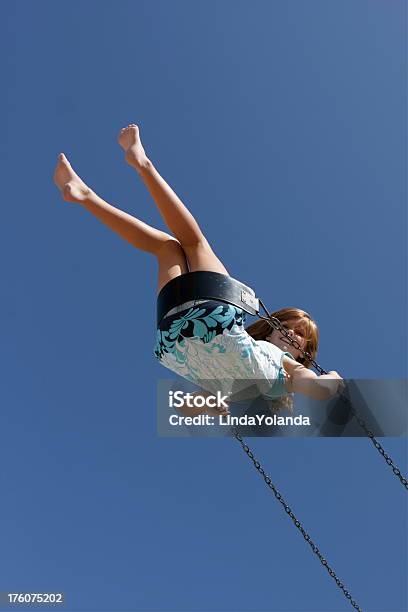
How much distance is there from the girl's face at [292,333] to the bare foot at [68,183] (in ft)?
3.56

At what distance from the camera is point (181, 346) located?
303 cm

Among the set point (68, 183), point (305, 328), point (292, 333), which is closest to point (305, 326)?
point (305, 328)

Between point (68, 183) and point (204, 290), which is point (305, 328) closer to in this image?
point (204, 290)

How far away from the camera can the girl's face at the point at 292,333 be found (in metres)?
3.40

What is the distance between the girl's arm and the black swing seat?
32 cm

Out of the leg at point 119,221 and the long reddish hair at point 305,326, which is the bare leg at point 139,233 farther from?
the long reddish hair at point 305,326

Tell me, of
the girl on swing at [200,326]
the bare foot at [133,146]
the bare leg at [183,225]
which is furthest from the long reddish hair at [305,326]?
the bare foot at [133,146]

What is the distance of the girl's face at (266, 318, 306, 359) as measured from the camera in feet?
11.1

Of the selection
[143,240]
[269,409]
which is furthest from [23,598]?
[143,240]

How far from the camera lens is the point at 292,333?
3.38m

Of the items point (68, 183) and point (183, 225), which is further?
point (68, 183)

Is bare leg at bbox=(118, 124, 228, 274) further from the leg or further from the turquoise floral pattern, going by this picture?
the turquoise floral pattern

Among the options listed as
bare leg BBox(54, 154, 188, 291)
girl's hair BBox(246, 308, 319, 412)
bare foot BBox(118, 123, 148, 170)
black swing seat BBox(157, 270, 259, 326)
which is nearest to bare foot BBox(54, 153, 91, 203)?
bare leg BBox(54, 154, 188, 291)

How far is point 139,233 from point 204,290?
466 mm
